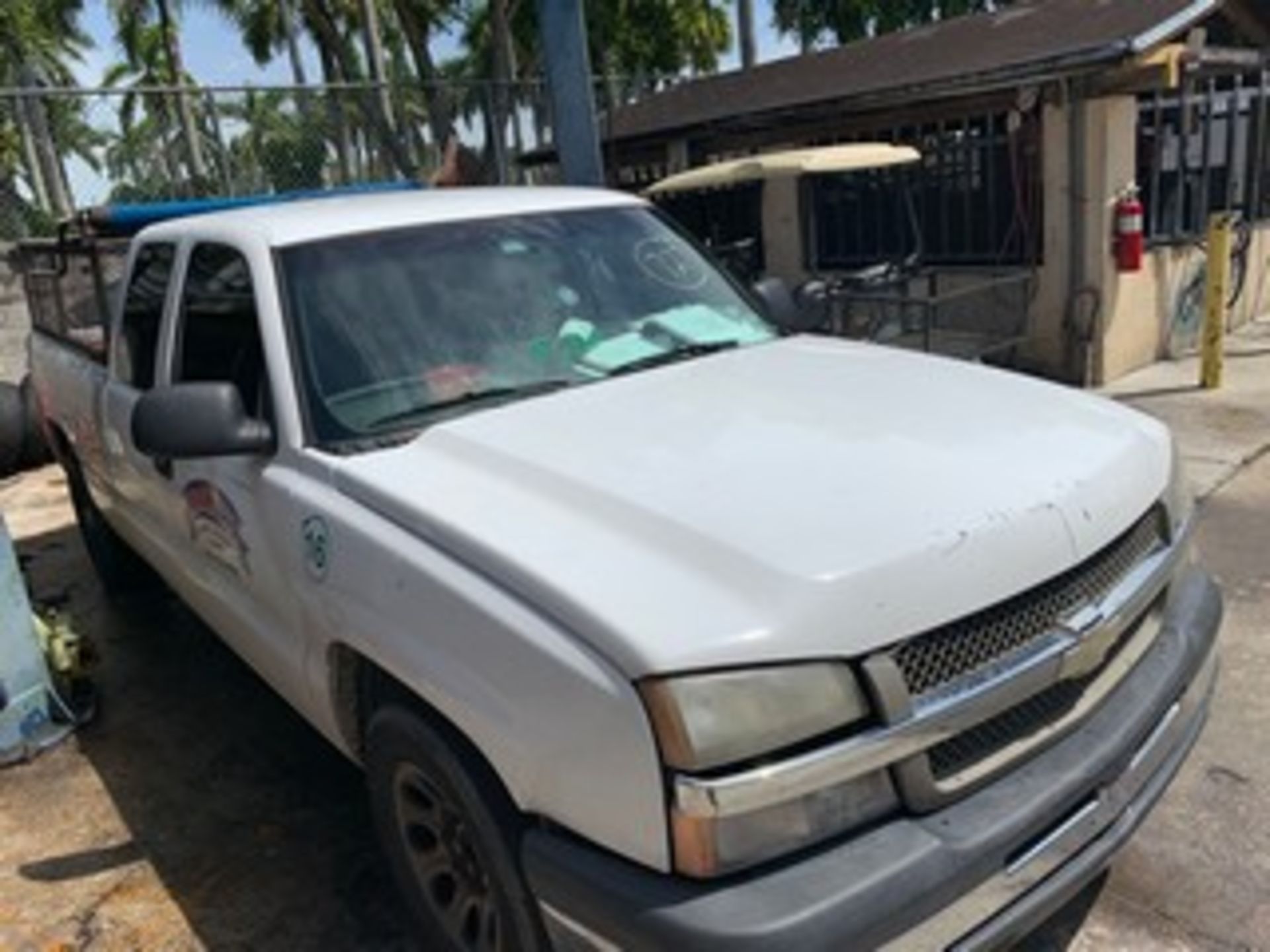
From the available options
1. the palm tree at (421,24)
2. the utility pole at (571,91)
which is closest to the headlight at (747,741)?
the utility pole at (571,91)

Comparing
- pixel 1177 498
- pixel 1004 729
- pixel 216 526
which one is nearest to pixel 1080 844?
pixel 1004 729

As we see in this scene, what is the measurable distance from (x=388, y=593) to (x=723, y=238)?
1012cm

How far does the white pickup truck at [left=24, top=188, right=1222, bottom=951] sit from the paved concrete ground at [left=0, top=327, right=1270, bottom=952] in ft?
1.71

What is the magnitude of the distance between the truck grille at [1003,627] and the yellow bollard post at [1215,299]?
651 centimetres

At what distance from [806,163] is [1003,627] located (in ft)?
22.8

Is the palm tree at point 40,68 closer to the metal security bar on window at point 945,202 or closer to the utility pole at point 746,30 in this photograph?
the metal security bar on window at point 945,202

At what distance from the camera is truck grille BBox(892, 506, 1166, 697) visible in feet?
6.54

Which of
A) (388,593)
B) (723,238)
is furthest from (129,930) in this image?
(723,238)

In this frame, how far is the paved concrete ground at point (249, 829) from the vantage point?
2.93 metres

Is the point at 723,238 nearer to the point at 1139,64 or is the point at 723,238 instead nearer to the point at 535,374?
the point at 1139,64

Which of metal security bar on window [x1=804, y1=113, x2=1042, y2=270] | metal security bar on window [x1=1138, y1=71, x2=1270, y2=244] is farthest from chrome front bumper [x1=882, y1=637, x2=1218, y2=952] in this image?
metal security bar on window [x1=1138, y1=71, x2=1270, y2=244]

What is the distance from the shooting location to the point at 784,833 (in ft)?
6.15

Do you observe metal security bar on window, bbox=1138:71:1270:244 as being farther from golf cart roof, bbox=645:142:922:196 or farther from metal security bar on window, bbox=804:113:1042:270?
golf cart roof, bbox=645:142:922:196

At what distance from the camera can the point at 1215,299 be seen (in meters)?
7.99
